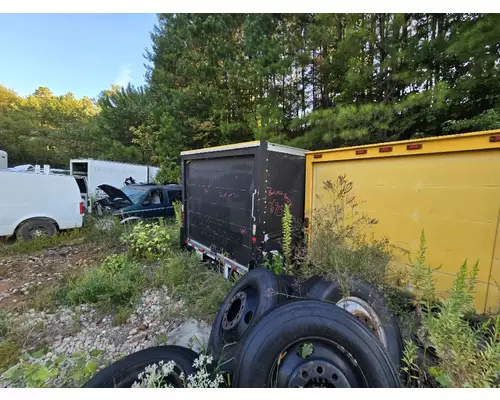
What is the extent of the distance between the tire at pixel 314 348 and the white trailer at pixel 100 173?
9.68 m

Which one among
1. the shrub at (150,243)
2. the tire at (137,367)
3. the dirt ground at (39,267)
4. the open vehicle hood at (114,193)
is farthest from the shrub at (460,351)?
the open vehicle hood at (114,193)

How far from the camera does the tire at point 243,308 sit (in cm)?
206

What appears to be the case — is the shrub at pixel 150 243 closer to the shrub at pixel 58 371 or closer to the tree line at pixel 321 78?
the shrub at pixel 58 371

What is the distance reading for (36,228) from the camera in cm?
602

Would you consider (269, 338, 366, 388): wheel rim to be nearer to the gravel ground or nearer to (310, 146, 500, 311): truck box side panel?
the gravel ground

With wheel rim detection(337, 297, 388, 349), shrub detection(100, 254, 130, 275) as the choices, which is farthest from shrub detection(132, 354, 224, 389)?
shrub detection(100, 254, 130, 275)

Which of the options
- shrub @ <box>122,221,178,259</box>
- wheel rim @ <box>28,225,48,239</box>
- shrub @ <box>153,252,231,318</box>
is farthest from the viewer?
wheel rim @ <box>28,225,48,239</box>

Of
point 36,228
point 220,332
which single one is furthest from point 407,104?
point 36,228

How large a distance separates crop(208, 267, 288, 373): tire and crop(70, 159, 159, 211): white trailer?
8.79 metres

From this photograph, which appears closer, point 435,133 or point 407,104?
point 407,104

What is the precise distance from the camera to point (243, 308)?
7.67ft

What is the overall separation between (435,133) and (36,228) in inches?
431

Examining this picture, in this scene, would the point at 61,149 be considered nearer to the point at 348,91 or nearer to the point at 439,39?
the point at 348,91

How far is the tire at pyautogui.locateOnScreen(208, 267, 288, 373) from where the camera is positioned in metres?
2.06
